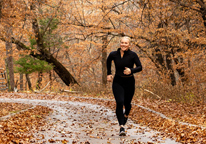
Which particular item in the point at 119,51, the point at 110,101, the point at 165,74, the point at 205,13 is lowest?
the point at 110,101

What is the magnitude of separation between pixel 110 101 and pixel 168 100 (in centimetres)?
334

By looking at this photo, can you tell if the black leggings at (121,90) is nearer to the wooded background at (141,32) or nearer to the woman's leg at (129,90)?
the woman's leg at (129,90)

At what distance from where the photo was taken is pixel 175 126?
7926 mm

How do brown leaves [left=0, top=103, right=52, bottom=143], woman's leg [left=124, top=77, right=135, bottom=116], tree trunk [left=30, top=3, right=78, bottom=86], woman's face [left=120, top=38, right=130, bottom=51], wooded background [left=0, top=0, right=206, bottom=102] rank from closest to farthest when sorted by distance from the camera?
brown leaves [left=0, top=103, right=52, bottom=143]
woman's face [left=120, top=38, right=130, bottom=51]
woman's leg [left=124, top=77, right=135, bottom=116]
wooded background [left=0, top=0, right=206, bottom=102]
tree trunk [left=30, top=3, right=78, bottom=86]

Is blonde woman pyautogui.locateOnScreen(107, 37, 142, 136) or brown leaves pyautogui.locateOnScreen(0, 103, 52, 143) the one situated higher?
blonde woman pyautogui.locateOnScreen(107, 37, 142, 136)

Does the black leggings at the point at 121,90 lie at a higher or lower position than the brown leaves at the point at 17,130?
higher

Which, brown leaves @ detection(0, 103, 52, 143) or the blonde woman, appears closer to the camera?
brown leaves @ detection(0, 103, 52, 143)

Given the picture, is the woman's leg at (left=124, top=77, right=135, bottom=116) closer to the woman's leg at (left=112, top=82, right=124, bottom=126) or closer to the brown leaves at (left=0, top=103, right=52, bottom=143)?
the woman's leg at (left=112, top=82, right=124, bottom=126)

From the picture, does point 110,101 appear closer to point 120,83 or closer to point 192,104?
point 192,104

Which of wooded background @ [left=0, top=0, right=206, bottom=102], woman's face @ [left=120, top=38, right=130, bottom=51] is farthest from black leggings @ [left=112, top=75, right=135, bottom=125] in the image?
wooded background @ [left=0, top=0, right=206, bottom=102]

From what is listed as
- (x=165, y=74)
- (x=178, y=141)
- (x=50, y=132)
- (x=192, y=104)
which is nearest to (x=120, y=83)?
(x=178, y=141)

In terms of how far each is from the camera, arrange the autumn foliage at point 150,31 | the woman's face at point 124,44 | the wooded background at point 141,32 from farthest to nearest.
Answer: the wooded background at point 141,32 → the autumn foliage at point 150,31 → the woman's face at point 124,44

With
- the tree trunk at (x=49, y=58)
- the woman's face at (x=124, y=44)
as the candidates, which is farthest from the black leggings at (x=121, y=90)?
the tree trunk at (x=49, y=58)

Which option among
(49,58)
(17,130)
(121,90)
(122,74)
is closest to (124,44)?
(122,74)
